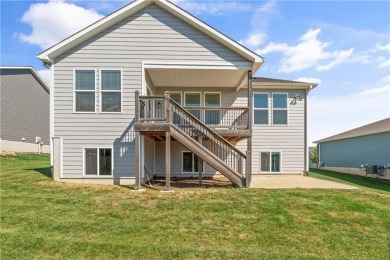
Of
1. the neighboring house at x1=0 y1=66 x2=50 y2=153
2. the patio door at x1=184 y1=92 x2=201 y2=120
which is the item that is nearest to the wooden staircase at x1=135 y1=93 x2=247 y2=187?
the patio door at x1=184 y1=92 x2=201 y2=120

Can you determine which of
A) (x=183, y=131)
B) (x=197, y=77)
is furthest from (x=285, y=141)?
(x=183, y=131)

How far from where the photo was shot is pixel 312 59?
13.6 m

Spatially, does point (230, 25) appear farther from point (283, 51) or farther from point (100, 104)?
point (100, 104)

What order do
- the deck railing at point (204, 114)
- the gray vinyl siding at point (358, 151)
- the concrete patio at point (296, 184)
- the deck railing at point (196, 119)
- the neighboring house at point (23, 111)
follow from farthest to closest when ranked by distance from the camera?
1. the neighboring house at point (23, 111)
2. the gray vinyl siding at point (358, 151)
3. the concrete patio at point (296, 184)
4. the deck railing at point (204, 114)
5. the deck railing at point (196, 119)

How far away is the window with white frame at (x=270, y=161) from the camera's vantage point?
12.8m

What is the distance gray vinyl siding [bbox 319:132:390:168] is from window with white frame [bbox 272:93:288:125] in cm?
724

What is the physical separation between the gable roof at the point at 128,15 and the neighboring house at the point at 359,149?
10994mm

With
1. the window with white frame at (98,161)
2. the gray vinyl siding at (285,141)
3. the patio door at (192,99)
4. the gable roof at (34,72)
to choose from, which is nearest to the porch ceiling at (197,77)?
the patio door at (192,99)

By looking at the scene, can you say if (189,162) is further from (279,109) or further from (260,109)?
(279,109)

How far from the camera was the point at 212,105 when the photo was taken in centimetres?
1267

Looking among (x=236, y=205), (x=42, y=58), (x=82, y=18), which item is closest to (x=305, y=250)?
(x=236, y=205)

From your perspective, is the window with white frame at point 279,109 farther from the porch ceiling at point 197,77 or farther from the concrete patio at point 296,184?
the concrete patio at point 296,184

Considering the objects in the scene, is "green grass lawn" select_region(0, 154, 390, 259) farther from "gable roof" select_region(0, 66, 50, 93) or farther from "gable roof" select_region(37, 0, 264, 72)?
"gable roof" select_region(0, 66, 50, 93)

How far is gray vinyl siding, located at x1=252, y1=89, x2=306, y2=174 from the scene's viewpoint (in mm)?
12734
